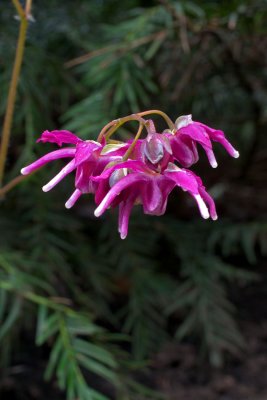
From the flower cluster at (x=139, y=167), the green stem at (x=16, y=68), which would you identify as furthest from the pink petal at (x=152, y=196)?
the green stem at (x=16, y=68)

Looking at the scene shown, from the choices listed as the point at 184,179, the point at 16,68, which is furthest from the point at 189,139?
the point at 16,68

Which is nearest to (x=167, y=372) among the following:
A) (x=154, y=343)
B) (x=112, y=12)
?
(x=154, y=343)

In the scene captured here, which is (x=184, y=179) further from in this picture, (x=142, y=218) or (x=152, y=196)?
(x=142, y=218)

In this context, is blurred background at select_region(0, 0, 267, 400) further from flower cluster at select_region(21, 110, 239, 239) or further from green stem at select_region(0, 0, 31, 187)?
flower cluster at select_region(21, 110, 239, 239)

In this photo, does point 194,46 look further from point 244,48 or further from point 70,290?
point 70,290

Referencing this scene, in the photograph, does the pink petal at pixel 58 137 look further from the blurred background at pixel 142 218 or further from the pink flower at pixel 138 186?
the blurred background at pixel 142 218

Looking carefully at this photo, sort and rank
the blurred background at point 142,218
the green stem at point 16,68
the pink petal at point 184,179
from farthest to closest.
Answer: the blurred background at point 142,218 < the green stem at point 16,68 < the pink petal at point 184,179
